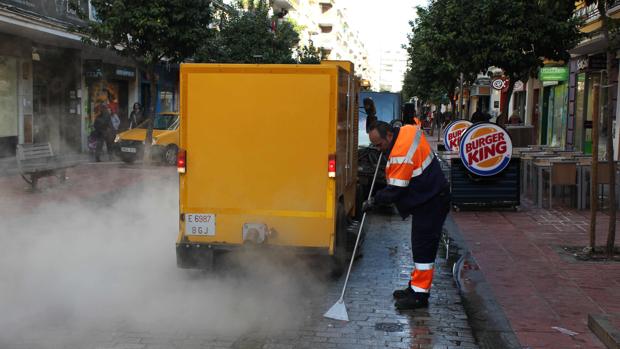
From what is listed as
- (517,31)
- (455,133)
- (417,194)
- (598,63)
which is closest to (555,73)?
(598,63)

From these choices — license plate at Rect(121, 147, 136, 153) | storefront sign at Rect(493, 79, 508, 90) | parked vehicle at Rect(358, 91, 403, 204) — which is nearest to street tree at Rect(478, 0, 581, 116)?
parked vehicle at Rect(358, 91, 403, 204)

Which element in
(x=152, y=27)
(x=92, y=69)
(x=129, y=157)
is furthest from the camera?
(x=92, y=69)

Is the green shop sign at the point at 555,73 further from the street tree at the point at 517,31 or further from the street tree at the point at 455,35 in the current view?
the street tree at the point at 517,31

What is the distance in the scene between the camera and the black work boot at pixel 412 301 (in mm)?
5121

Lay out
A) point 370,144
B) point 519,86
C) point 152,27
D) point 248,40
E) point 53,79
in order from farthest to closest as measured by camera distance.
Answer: point 519,86 → point 248,40 → point 53,79 → point 152,27 → point 370,144

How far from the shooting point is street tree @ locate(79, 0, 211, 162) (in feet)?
50.2

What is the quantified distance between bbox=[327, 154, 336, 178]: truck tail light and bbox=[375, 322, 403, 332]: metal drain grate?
132 centimetres

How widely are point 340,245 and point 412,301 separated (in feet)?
3.27

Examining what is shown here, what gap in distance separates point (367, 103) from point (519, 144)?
6795mm

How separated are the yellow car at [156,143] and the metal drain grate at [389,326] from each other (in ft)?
43.4

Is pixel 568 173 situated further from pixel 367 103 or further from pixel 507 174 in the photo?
pixel 367 103

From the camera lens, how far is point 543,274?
6.18 m

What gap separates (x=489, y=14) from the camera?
13508mm

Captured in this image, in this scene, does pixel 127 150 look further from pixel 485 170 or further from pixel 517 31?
pixel 485 170
